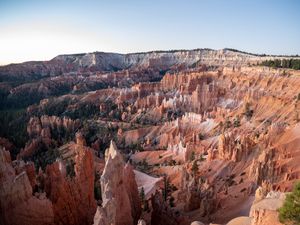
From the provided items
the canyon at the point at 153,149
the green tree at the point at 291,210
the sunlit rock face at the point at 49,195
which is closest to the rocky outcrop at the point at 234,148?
the canyon at the point at 153,149

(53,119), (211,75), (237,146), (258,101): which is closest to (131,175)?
(237,146)

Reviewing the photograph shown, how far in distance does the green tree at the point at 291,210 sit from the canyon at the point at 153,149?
0.73m

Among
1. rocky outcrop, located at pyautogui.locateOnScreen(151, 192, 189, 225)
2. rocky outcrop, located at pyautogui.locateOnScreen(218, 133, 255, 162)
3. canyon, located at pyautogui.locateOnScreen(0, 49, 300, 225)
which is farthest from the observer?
rocky outcrop, located at pyautogui.locateOnScreen(218, 133, 255, 162)

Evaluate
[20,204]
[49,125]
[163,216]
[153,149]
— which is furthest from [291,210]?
[49,125]

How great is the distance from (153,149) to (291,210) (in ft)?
133

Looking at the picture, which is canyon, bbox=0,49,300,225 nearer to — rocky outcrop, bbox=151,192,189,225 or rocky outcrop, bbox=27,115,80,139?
rocky outcrop, bbox=151,192,189,225

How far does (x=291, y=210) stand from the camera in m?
11.3

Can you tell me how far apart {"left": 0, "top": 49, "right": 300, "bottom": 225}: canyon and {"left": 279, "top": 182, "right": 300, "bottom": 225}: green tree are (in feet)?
2.39

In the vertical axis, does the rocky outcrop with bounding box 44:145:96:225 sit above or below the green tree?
below

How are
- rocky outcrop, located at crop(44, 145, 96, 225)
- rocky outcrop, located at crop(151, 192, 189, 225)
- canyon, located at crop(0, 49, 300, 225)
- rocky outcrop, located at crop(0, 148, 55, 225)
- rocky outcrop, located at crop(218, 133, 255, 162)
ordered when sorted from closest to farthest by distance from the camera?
rocky outcrop, located at crop(0, 148, 55, 225) → canyon, located at crop(0, 49, 300, 225) → rocky outcrop, located at crop(44, 145, 96, 225) → rocky outcrop, located at crop(151, 192, 189, 225) → rocky outcrop, located at crop(218, 133, 255, 162)

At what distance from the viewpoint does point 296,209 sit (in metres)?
11.2

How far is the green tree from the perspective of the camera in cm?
1121

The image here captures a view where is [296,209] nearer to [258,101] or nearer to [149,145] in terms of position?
[149,145]


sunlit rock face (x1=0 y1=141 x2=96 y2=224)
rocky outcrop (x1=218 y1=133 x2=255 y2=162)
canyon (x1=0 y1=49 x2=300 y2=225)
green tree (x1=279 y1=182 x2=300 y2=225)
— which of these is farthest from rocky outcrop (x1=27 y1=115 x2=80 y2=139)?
green tree (x1=279 y1=182 x2=300 y2=225)
